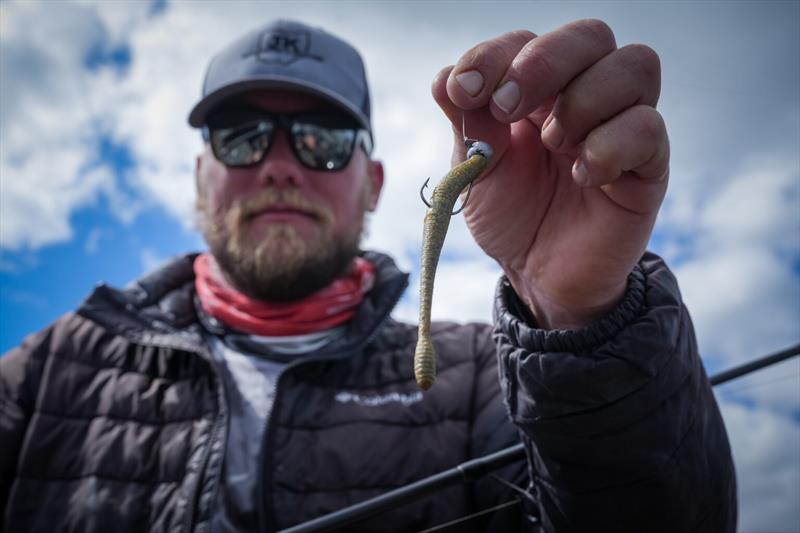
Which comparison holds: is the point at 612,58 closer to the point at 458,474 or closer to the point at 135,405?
the point at 458,474

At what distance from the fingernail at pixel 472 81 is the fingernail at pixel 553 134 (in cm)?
29

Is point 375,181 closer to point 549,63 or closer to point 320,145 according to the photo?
point 320,145

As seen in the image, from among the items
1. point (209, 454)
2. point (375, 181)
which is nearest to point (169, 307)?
point (209, 454)

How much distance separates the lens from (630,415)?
2189 mm

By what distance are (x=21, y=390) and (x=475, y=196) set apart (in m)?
3.60

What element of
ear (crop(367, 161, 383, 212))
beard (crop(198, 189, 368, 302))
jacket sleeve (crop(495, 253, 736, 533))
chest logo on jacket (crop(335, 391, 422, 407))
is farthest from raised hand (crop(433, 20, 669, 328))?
ear (crop(367, 161, 383, 212))

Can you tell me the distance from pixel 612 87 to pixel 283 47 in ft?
14.9

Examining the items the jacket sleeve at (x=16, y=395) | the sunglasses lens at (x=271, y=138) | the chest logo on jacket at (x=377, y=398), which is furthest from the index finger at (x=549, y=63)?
the jacket sleeve at (x=16, y=395)

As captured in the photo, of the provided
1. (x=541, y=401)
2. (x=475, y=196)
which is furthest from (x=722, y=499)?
(x=475, y=196)

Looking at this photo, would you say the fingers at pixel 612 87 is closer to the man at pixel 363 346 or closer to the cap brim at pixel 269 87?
A: the man at pixel 363 346

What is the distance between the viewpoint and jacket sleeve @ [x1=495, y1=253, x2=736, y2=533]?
2162mm

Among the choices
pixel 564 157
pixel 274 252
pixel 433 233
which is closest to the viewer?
pixel 433 233

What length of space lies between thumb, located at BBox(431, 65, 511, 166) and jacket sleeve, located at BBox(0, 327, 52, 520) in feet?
11.8

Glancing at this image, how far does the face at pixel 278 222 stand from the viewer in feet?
15.7
